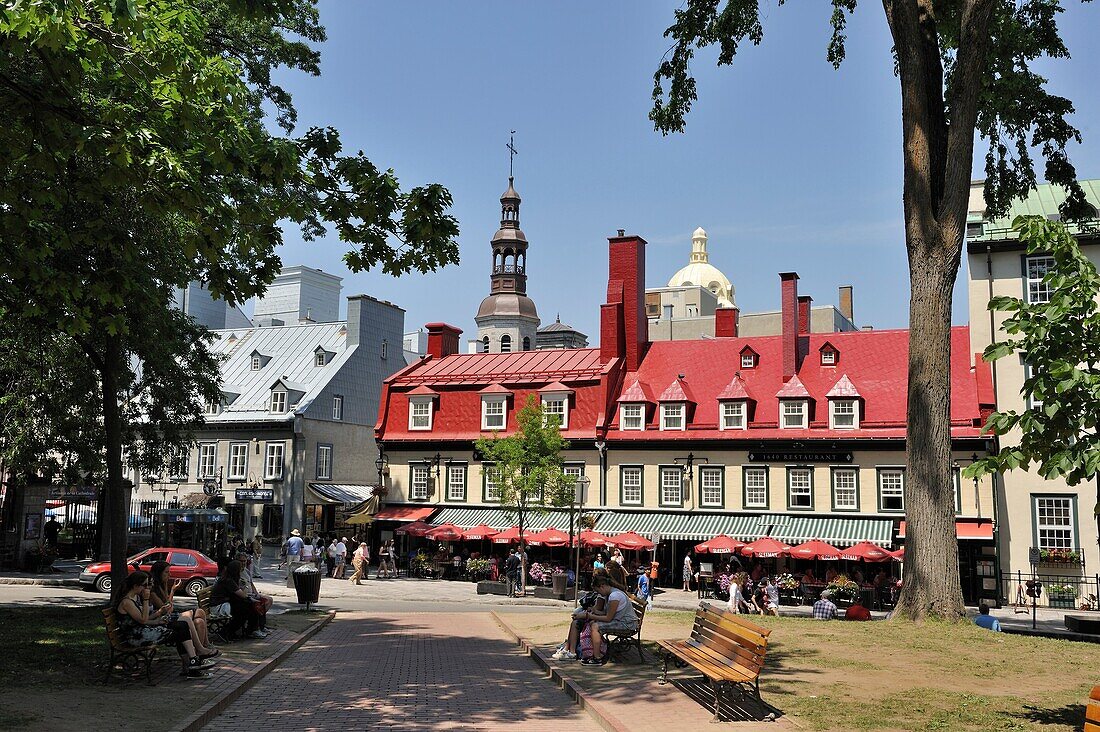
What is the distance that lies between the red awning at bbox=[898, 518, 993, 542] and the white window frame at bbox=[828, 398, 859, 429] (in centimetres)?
522

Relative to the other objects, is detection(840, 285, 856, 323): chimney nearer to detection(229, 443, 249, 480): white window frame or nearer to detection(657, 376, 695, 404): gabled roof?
detection(657, 376, 695, 404): gabled roof

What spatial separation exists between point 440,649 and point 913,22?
1355cm

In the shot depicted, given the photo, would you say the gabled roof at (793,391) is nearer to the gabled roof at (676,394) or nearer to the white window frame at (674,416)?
the gabled roof at (676,394)

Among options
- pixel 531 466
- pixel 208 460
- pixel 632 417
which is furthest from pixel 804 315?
pixel 208 460

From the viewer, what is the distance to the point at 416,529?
41656mm

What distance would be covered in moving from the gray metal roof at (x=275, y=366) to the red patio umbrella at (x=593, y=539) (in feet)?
65.4

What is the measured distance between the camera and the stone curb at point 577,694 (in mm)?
9633

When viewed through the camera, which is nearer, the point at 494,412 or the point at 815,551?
the point at 815,551

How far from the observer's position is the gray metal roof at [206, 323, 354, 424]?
52812mm

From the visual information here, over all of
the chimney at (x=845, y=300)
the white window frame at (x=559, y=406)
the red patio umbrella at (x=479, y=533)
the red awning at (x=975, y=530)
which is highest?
the chimney at (x=845, y=300)

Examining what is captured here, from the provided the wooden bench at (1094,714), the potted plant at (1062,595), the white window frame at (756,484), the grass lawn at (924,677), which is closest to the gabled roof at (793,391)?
the white window frame at (756,484)

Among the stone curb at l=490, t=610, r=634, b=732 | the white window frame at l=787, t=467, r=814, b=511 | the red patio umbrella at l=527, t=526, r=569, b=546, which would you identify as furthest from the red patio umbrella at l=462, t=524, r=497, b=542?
the stone curb at l=490, t=610, r=634, b=732

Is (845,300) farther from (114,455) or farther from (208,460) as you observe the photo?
(114,455)

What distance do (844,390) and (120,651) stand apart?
3163 cm
